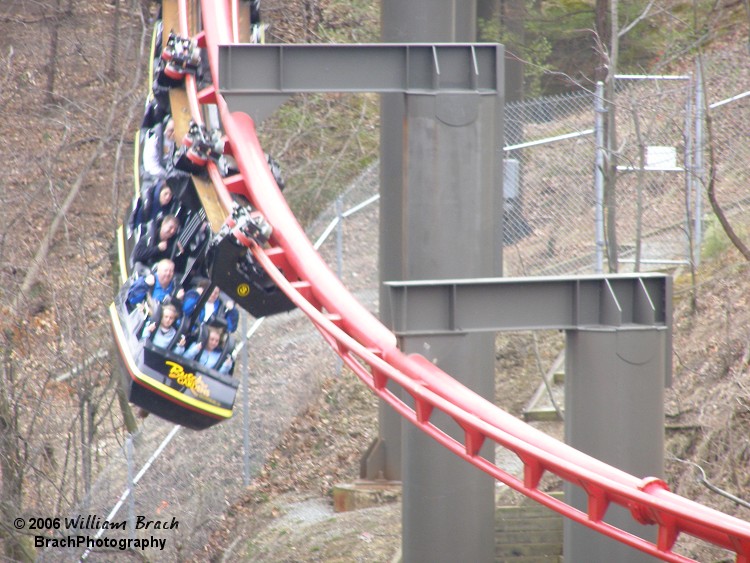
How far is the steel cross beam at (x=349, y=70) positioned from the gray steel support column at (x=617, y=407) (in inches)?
113

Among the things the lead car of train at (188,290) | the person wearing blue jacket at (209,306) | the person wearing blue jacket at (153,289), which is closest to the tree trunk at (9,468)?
the lead car of train at (188,290)

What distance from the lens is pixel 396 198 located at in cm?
1309

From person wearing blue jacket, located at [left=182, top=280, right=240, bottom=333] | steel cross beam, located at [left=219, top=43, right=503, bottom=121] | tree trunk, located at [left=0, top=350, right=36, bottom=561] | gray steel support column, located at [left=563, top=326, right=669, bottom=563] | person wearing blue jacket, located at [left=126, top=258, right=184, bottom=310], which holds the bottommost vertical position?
tree trunk, located at [left=0, top=350, right=36, bottom=561]

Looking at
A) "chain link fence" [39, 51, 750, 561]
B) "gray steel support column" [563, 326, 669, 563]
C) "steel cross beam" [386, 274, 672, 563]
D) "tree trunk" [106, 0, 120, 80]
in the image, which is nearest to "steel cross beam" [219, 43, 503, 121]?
"steel cross beam" [386, 274, 672, 563]

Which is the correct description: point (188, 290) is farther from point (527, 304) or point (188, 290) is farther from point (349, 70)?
point (527, 304)

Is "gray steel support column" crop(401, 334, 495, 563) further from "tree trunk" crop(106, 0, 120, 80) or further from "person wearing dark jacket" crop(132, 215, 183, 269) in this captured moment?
"tree trunk" crop(106, 0, 120, 80)

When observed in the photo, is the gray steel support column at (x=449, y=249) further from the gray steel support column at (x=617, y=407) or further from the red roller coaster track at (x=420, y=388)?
the gray steel support column at (x=617, y=407)

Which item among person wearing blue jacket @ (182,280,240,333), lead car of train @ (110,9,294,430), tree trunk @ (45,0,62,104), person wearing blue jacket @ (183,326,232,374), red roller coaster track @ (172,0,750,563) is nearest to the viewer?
red roller coaster track @ (172,0,750,563)

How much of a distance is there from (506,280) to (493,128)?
2.68 m

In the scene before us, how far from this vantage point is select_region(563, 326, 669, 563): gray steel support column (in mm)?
7879

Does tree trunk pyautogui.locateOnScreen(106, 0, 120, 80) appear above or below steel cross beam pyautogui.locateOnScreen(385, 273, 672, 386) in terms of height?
above

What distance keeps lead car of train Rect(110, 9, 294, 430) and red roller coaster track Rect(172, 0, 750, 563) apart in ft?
0.70

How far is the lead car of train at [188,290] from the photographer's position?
9.59 meters

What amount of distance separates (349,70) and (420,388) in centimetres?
320
